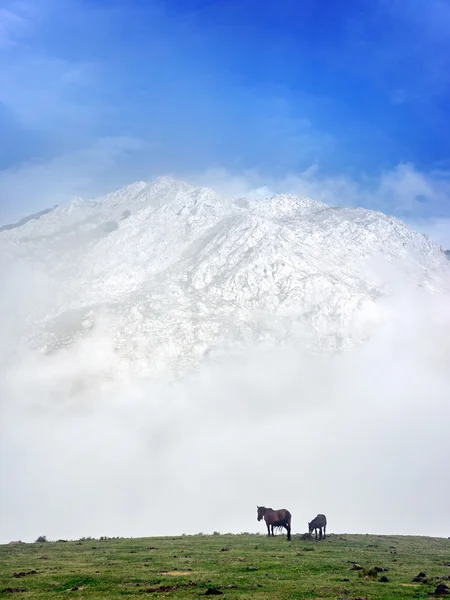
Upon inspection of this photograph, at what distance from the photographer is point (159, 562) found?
39.2m

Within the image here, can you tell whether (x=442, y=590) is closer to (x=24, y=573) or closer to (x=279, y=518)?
(x=24, y=573)

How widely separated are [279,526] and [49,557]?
2569 cm

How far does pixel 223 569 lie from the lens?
115ft

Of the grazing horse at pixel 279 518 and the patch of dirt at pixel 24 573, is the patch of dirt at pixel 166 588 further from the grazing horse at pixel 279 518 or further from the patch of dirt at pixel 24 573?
the grazing horse at pixel 279 518

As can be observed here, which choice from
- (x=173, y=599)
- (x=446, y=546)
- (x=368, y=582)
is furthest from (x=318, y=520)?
(x=173, y=599)

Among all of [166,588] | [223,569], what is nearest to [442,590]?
[223,569]

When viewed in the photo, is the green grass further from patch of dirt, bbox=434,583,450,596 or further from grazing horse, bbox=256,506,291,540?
grazing horse, bbox=256,506,291,540

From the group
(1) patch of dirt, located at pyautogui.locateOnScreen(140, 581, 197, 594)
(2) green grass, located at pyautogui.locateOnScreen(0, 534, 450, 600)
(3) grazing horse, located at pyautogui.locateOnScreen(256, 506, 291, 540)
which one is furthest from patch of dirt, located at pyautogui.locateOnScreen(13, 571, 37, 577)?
(3) grazing horse, located at pyautogui.locateOnScreen(256, 506, 291, 540)

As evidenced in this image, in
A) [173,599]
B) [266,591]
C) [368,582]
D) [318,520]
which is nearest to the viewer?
[173,599]

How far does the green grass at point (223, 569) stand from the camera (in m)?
28.5

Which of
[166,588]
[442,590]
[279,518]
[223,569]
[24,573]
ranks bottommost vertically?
[24,573]

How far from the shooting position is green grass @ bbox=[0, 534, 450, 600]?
28.5 metres

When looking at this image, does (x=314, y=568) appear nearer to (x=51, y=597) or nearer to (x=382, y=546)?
(x=51, y=597)

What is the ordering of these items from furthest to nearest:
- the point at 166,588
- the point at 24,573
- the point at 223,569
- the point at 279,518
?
1. the point at 279,518
2. the point at 24,573
3. the point at 223,569
4. the point at 166,588
